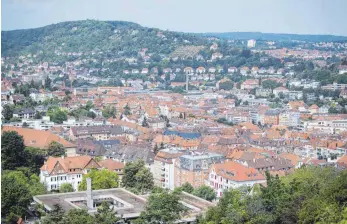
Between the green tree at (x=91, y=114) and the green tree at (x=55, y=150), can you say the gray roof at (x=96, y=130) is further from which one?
the green tree at (x=55, y=150)

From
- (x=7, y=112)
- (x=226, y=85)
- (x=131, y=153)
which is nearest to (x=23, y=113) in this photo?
(x=7, y=112)

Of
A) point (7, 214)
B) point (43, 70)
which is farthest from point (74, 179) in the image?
point (43, 70)

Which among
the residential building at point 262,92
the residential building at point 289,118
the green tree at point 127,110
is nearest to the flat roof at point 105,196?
the residential building at point 289,118

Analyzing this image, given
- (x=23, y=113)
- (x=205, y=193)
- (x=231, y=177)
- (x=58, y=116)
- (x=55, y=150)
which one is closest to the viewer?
(x=205, y=193)

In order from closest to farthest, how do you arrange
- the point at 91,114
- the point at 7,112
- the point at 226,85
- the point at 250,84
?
1. the point at 7,112
2. the point at 91,114
3. the point at 250,84
4. the point at 226,85

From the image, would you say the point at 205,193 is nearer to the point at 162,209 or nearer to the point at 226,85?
the point at 162,209

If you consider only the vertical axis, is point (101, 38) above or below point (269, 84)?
above
